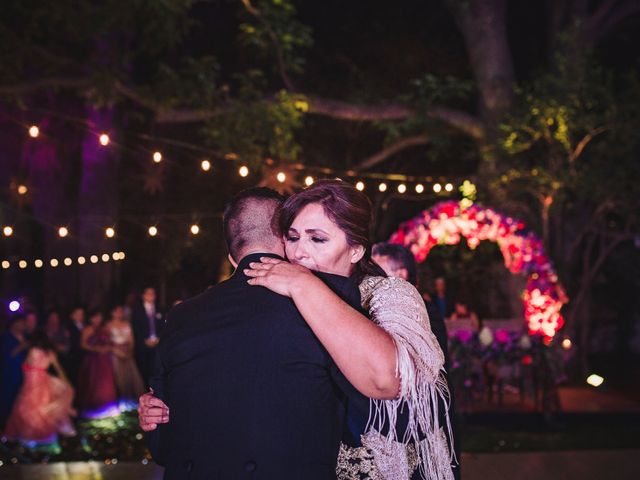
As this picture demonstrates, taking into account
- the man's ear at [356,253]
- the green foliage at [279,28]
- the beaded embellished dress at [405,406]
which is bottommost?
the beaded embellished dress at [405,406]

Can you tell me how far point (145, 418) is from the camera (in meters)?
2.43

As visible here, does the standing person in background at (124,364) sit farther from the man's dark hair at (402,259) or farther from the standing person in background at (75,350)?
the man's dark hair at (402,259)

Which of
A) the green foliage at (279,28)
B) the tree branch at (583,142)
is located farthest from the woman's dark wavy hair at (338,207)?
the tree branch at (583,142)

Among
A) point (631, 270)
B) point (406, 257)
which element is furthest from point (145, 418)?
point (631, 270)

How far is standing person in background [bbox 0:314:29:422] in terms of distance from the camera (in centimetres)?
870

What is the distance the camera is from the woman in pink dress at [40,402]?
8094 mm

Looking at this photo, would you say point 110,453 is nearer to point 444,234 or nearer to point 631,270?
point 444,234

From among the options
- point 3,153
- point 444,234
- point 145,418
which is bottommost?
point 145,418

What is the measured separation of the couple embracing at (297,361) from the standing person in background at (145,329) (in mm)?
9120

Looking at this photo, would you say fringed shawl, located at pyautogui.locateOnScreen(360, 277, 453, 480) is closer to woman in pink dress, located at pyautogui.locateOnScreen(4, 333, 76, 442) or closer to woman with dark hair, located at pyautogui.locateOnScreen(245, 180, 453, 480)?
woman with dark hair, located at pyautogui.locateOnScreen(245, 180, 453, 480)

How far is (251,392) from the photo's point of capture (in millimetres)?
2043

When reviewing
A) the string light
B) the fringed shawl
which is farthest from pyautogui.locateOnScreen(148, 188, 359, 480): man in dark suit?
the string light

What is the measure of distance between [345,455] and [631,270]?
18.0m

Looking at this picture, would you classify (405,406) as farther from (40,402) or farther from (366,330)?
(40,402)
